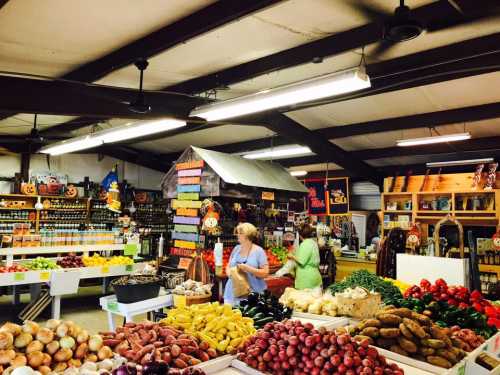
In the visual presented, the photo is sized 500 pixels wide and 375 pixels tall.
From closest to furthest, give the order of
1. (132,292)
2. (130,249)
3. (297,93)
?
(297,93) < (132,292) < (130,249)

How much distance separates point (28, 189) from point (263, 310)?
9.54 m

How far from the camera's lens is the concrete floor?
23.8 ft

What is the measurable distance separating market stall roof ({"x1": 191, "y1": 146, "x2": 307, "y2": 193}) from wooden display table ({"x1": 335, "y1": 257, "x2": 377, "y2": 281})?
A: 2118mm

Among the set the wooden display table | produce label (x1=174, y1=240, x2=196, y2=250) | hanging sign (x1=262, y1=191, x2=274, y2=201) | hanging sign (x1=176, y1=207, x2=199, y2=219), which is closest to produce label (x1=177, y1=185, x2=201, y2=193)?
hanging sign (x1=176, y1=207, x2=199, y2=219)

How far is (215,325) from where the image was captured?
3012 millimetres

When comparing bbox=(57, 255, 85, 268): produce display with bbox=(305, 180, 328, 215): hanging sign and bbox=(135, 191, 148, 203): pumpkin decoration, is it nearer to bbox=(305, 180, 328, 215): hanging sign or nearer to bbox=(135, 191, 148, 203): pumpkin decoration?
bbox=(135, 191, 148, 203): pumpkin decoration

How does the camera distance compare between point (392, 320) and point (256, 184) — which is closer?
point (392, 320)

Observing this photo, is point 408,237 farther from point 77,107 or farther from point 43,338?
point 43,338

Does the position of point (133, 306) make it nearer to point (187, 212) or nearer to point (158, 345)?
point (158, 345)

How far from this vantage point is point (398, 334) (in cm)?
288

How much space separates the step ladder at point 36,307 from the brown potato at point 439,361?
6.77 m

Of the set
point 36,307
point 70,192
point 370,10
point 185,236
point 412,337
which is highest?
point 370,10

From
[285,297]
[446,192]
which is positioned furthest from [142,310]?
[446,192]

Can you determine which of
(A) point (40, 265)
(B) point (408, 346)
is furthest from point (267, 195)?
(B) point (408, 346)
